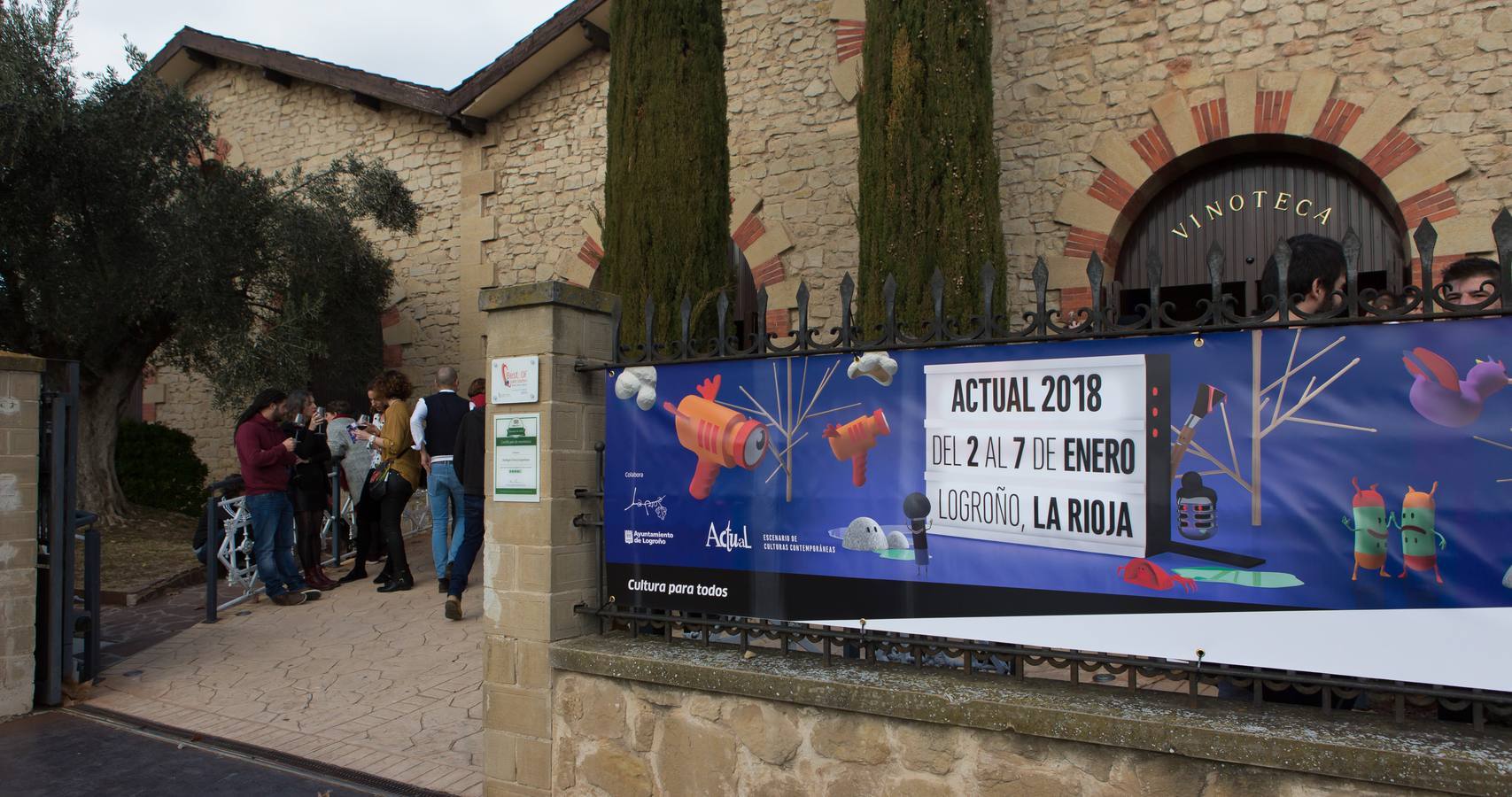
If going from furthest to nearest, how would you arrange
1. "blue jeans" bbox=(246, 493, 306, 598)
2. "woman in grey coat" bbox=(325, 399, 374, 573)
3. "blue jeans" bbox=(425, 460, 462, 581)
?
"woman in grey coat" bbox=(325, 399, 374, 573) → "blue jeans" bbox=(246, 493, 306, 598) → "blue jeans" bbox=(425, 460, 462, 581)

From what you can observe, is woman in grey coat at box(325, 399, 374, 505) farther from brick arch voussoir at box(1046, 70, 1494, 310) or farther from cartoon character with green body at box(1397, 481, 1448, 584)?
cartoon character with green body at box(1397, 481, 1448, 584)

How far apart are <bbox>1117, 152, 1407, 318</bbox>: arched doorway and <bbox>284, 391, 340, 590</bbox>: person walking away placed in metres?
6.98

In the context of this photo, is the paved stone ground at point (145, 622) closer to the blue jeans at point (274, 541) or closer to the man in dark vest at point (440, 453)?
the blue jeans at point (274, 541)

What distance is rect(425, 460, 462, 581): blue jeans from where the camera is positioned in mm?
7211

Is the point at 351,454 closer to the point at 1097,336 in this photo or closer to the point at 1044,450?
the point at 1044,450

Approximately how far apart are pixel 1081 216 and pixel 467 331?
736 centimetres

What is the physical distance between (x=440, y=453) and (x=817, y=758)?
192 inches

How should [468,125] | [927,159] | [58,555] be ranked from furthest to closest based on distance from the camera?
[468,125]
[927,159]
[58,555]

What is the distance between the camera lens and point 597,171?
11.2 metres

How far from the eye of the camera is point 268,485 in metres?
7.46

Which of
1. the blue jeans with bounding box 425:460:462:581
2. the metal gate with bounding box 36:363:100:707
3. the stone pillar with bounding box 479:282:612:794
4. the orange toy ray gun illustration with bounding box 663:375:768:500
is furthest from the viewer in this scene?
the blue jeans with bounding box 425:460:462:581

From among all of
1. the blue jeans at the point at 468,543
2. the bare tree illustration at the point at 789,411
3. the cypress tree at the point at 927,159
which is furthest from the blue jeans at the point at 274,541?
the bare tree illustration at the point at 789,411

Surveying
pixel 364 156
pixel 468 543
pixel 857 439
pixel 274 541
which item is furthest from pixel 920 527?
pixel 364 156

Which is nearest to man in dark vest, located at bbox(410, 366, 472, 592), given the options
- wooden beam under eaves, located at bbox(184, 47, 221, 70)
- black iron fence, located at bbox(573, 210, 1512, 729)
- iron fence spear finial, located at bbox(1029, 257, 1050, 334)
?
black iron fence, located at bbox(573, 210, 1512, 729)
